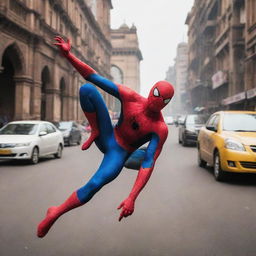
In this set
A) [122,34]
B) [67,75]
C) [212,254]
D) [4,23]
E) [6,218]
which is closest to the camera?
[212,254]

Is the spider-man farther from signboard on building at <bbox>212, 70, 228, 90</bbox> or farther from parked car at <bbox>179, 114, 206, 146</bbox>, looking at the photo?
signboard on building at <bbox>212, 70, 228, 90</bbox>

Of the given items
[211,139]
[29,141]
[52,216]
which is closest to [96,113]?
[52,216]

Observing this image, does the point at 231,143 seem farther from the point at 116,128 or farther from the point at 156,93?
the point at 156,93

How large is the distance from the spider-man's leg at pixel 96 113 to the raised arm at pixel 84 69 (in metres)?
0.09

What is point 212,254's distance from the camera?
135 inches

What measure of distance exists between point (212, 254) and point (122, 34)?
9199cm

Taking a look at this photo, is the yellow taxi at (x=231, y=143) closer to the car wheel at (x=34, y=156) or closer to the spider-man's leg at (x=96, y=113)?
the spider-man's leg at (x=96, y=113)

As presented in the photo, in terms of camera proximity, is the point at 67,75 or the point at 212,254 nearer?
the point at 212,254

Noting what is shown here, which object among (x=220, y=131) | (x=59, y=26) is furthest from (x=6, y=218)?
(x=59, y=26)

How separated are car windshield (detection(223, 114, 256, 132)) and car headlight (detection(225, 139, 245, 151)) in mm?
835

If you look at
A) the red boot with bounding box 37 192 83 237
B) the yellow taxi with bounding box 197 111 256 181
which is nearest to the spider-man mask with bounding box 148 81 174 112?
the red boot with bounding box 37 192 83 237

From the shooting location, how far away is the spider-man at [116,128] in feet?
10.4

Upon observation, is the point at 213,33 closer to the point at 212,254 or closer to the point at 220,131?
the point at 220,131

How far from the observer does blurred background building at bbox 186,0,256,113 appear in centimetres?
2930
